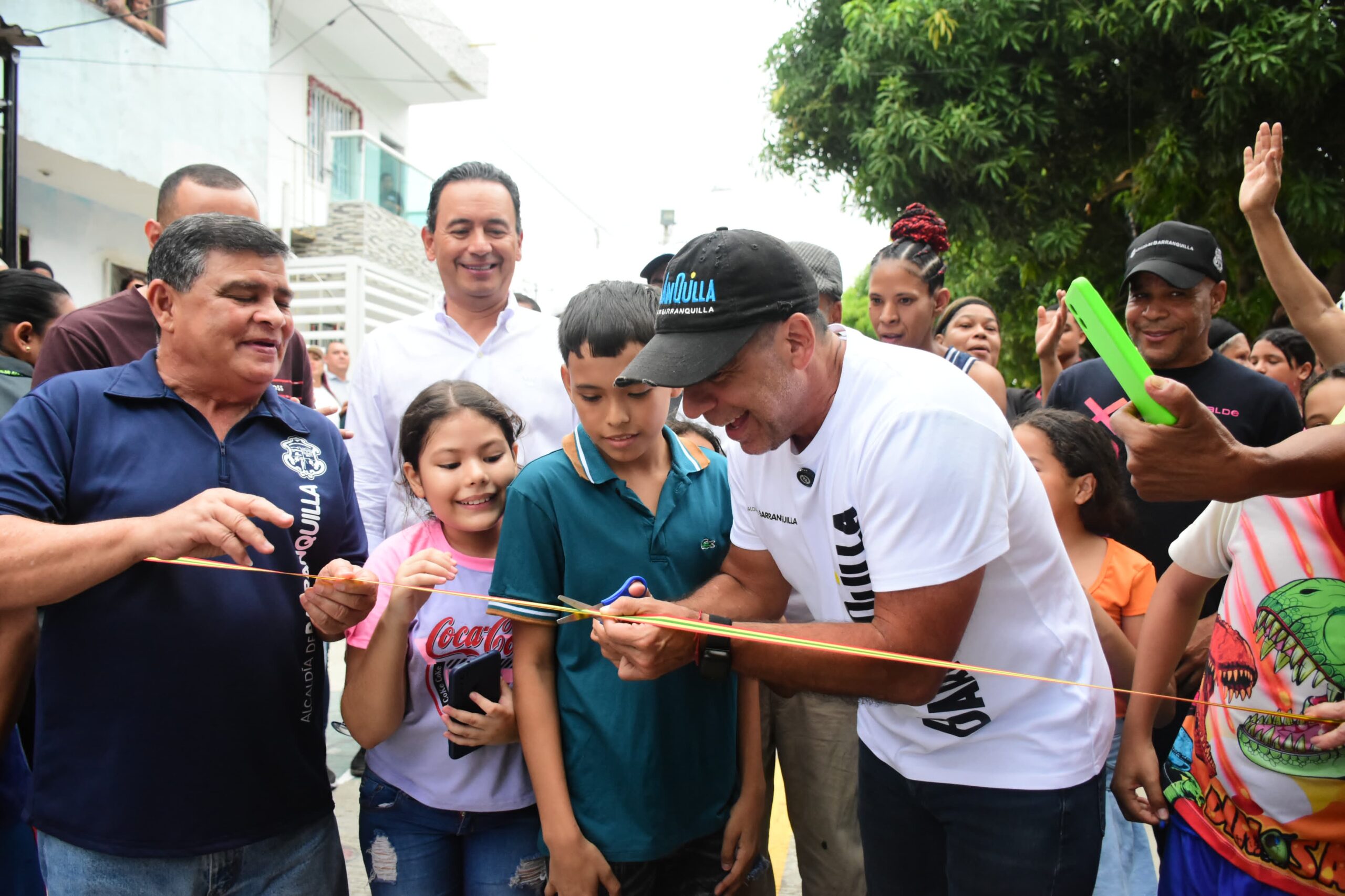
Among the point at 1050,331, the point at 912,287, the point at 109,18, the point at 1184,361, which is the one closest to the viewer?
the point at 1184,361

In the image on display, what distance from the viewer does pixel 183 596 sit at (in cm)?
212

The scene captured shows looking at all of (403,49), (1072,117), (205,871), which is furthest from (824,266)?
(403,49)

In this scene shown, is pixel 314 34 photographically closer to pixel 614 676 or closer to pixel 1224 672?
pixel 614 676

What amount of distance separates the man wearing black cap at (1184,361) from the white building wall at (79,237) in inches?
412

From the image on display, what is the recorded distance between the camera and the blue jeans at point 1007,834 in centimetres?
199

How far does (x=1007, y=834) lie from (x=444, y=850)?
1454 mm

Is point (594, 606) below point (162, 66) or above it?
below

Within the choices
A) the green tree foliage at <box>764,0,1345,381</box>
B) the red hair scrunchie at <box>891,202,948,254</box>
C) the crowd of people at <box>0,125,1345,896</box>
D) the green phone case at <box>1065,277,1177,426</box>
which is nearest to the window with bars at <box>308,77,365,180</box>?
the green tree foliage at <box>764,0,1345,381</box>

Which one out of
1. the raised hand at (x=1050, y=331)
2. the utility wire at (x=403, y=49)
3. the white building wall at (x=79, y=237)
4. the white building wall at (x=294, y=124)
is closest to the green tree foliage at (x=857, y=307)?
the utility wire at (x=403, y=49)

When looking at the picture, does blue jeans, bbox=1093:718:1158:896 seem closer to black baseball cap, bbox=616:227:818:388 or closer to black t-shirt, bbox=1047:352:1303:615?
black t-shirt, bbox=1047:352:1303:615

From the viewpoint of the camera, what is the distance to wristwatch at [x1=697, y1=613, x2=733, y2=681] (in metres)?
2.08

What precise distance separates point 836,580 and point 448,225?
219cm

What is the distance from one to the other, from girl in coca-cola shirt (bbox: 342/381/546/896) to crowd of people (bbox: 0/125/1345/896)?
0.04 feet

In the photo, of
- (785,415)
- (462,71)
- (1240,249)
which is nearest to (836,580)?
(785,415)
